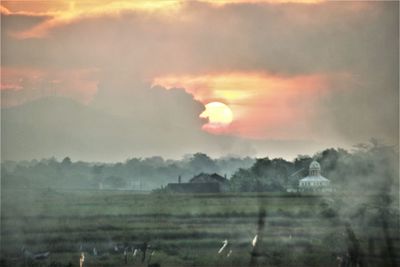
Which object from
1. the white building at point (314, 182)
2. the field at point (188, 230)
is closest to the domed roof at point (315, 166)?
the white building at point (314, 182)

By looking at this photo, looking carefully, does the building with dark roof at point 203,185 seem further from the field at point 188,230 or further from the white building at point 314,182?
the white building at point 314,182

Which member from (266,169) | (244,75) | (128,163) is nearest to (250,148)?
(266,169)

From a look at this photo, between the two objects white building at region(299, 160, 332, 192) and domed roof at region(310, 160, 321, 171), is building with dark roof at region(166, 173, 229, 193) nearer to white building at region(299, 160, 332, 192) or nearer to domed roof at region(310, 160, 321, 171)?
white building at region(299, 160, 332, 192)

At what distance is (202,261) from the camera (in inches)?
466

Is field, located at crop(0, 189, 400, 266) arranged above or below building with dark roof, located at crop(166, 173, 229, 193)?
below

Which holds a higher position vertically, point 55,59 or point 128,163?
point 55,59

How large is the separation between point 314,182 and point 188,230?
2.17 metres

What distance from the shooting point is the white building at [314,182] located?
12.2m

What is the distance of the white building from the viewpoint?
1216cm

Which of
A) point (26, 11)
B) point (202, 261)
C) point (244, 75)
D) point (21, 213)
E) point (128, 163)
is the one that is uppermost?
point (26, 11)

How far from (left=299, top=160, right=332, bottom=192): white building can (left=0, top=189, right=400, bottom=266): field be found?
0.47ft

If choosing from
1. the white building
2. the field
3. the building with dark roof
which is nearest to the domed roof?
the white building

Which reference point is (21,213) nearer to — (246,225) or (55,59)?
(55,59)

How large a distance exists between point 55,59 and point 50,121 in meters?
1.00
